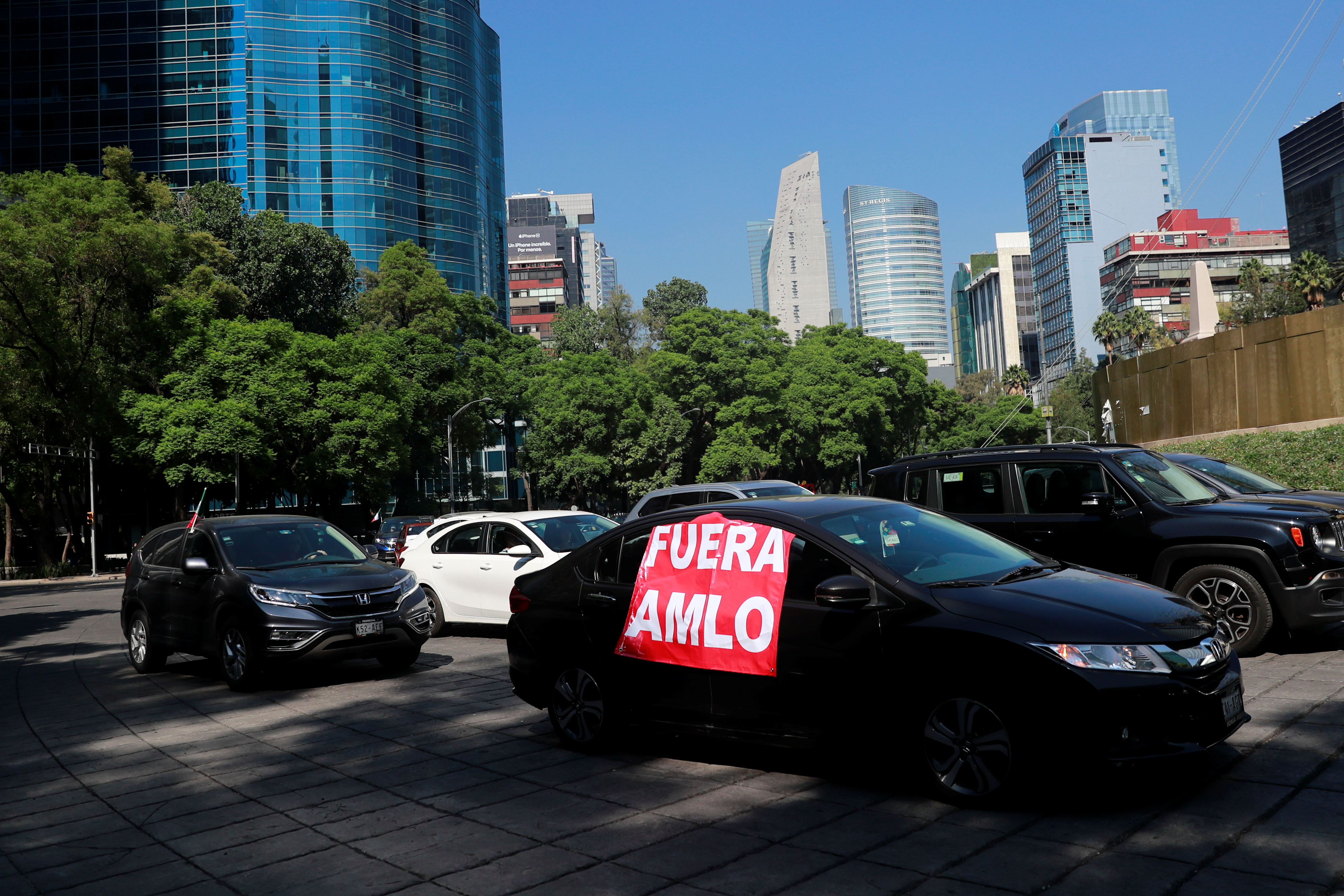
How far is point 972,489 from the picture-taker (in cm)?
961

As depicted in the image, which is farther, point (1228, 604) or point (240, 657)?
point (240, 657)

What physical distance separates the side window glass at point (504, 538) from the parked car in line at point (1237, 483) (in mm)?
7386

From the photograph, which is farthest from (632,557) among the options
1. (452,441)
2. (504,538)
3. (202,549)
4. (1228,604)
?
(452,441)

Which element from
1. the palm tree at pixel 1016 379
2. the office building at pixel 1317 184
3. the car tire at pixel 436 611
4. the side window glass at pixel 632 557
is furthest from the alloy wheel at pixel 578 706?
the office building at pixel 1317 184

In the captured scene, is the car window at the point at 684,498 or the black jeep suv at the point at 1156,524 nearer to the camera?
the black jeep suv at the point at 1156,524

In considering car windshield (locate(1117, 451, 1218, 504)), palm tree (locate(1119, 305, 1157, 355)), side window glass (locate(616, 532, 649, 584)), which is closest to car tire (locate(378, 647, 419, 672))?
side window glass (locate(616, 532, 649, 584))

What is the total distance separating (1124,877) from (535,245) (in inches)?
5807

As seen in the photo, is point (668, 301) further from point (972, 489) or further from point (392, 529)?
point (972, 489)

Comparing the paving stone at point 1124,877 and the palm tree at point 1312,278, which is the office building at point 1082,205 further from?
the paving stone at point 1124,877

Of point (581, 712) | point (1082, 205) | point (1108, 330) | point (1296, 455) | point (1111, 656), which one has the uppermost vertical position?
point (1082, 205)

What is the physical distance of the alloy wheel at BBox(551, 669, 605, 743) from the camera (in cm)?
633

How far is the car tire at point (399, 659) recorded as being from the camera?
9797mm

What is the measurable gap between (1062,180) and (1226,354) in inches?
5850

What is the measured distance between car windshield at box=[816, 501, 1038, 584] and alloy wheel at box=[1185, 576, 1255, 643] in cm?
326
